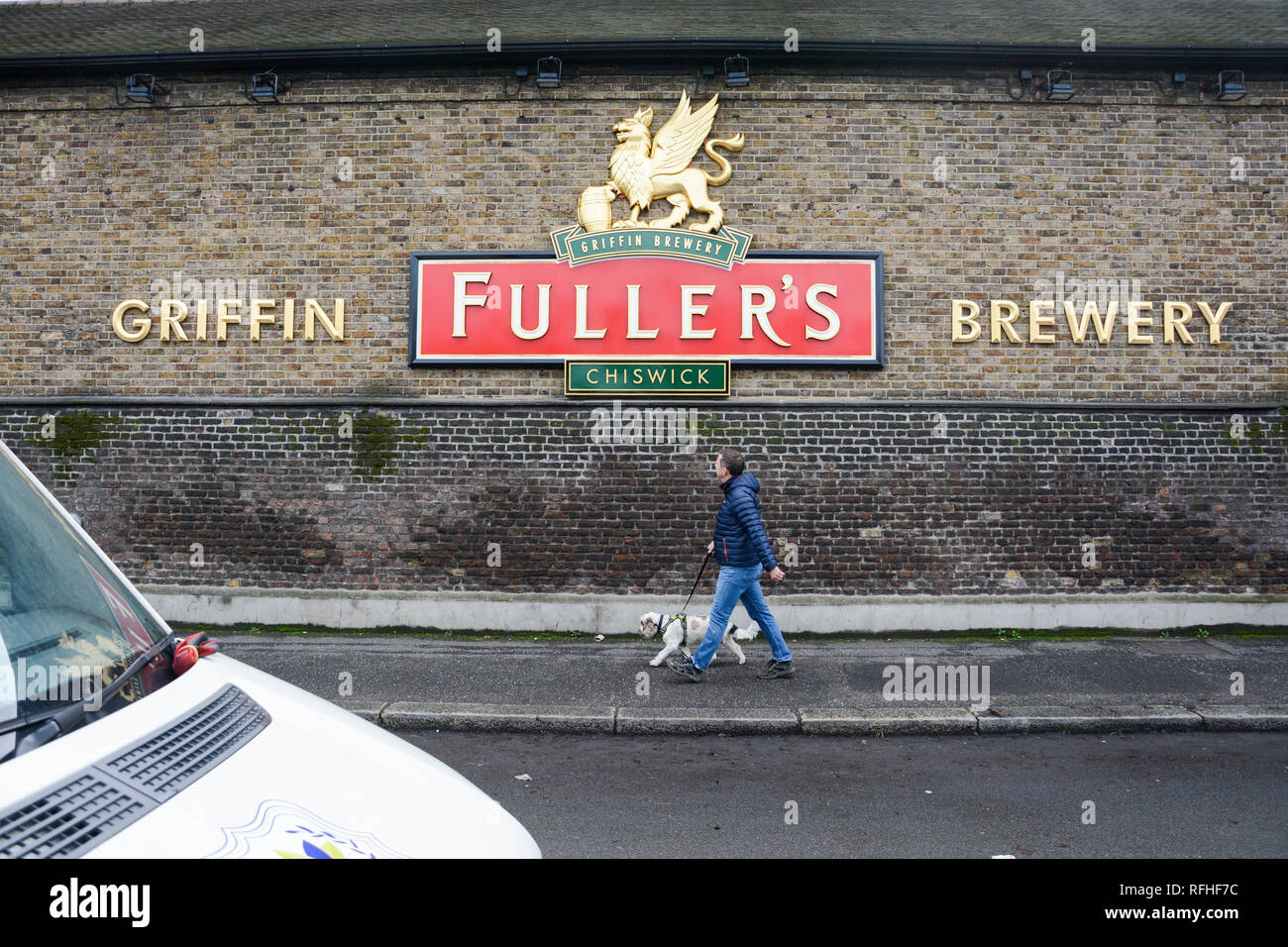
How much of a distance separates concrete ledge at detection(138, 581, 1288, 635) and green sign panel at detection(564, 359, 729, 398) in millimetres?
2311

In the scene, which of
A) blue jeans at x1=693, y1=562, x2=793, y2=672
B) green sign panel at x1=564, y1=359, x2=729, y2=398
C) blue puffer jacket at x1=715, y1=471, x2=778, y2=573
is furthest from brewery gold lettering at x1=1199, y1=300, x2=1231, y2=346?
blue jeans at x1=693, y1=562, x2=793, y2=672

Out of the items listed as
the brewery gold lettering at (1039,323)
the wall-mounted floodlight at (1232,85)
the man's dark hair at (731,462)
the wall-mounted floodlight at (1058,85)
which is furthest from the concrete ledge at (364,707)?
the wall-mounted floodlight at (1232,85)

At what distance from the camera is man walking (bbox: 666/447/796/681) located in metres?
6.92

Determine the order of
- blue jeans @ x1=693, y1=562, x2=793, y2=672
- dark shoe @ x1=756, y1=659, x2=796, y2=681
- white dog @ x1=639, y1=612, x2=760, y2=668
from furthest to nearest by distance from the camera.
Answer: white dog @ x1=639, y1=612, x2=760, y2=668 → dark shoe @ x1=756, y1=659, x2=796, y2=681 → blue jeans @ x1=693, y1=562, x2=793, y2=672

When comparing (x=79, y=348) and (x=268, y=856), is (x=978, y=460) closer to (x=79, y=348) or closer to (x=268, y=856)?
Answer: (x=268, y=856)

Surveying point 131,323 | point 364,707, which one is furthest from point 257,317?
point 364,707

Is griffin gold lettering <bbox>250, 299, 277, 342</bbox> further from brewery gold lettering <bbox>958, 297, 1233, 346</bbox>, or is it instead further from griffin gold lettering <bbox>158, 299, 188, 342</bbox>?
brewery gold lettering <bbox>958, 297, 1233, 346</bbox>

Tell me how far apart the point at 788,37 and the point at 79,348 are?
894 centimetres

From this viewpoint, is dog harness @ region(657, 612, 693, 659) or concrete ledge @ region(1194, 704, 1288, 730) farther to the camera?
dog harness @ region(657, 612, 693, 659)

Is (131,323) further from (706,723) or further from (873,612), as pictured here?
(873,612)

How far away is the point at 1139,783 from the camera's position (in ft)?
16.0

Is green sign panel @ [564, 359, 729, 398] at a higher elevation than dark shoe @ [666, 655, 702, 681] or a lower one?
higher

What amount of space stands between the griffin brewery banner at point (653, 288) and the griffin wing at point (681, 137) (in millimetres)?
16

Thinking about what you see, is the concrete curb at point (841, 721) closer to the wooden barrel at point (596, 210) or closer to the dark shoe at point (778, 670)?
the dark shoe at point (778, 670)
